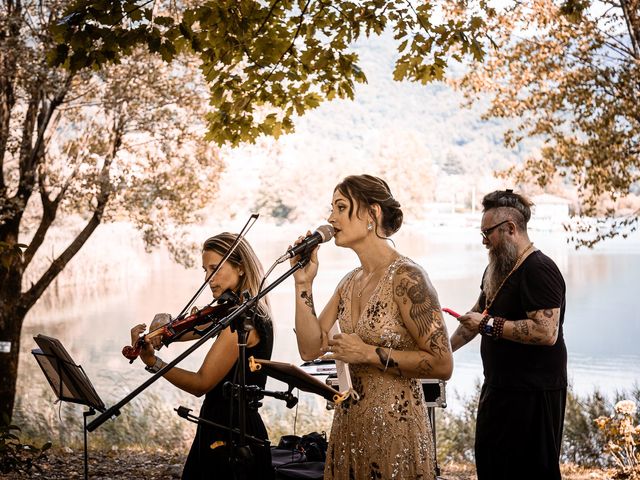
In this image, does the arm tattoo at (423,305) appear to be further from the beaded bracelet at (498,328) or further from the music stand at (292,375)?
the beaded bracelet at (498,328)

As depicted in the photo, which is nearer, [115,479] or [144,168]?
[115,479]

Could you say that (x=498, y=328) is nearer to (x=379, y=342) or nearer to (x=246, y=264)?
(x=379, y=342)

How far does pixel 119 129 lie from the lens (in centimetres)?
880

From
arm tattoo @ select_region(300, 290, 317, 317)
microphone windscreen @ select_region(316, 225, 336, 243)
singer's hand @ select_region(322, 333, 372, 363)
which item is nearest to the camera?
singer's hand @ select_region(322, 333, 372, 363)

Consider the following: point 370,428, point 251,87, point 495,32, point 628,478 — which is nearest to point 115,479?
point 251,87

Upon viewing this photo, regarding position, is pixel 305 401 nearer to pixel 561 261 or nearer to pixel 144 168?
pixel 144 168

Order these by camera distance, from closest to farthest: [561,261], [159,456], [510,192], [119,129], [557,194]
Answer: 1. [510,192]
2. [159,456]
3. [119,129]
4. [557,194]
5. [561,261]

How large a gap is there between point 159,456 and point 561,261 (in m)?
14.1

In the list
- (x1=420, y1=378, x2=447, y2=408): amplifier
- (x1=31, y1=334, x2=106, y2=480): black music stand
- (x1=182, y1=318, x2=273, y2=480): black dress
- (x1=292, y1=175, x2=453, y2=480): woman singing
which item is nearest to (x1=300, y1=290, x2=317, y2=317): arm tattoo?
(x1=292, y1=175, x2=453, y2=480): woman singing

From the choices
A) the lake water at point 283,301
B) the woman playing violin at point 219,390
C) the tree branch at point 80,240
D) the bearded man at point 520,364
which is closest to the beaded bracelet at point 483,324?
the bearded man at point 520,364

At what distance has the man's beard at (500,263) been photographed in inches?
151

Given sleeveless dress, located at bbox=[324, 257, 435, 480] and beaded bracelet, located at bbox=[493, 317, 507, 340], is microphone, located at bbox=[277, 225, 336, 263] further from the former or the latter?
beaded bracelet, located at bbox=[493, 317, 507, 340]

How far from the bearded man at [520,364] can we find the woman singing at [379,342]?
3.07ft

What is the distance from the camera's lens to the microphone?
2.74m
